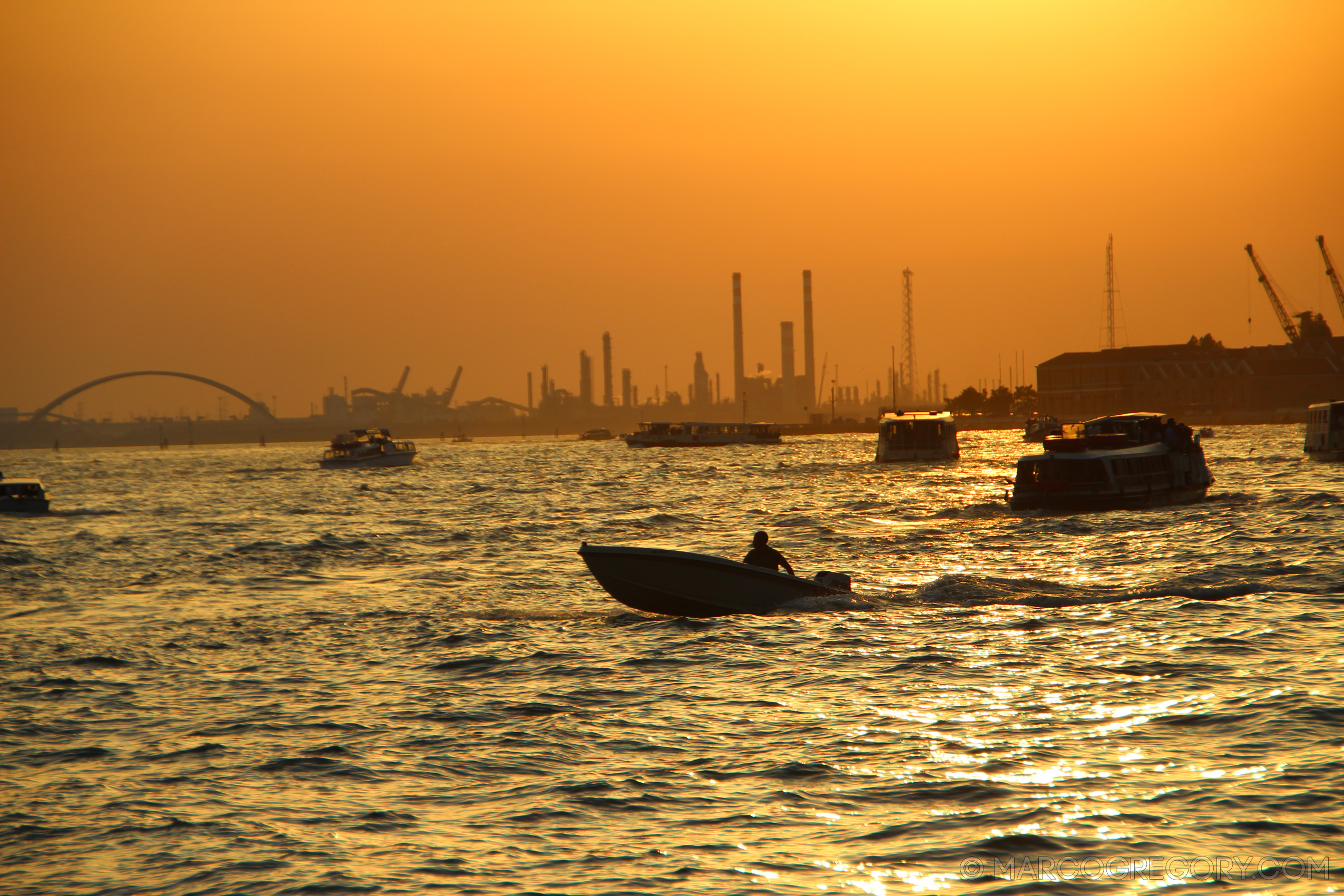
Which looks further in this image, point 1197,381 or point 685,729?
point 1197,381

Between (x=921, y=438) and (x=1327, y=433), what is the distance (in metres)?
26.9

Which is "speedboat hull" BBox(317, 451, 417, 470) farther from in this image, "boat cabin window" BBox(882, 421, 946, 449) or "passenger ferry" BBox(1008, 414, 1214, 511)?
"passenger ferry" BBox(1008, 414, 1214, 511)

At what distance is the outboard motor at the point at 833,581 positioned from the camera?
824 inches

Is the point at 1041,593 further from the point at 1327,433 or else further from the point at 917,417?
the point at 917,417

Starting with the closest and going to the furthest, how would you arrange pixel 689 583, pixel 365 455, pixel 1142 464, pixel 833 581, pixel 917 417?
1. pixel 689 583
2. pixel 833 581
3. pixel 1142 464
4. pixel 917 417
5. pixel 365 455

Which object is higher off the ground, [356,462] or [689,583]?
[356,462]

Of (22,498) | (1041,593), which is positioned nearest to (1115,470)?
(1041,593)

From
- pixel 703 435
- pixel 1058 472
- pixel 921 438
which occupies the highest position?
pixel 703 435

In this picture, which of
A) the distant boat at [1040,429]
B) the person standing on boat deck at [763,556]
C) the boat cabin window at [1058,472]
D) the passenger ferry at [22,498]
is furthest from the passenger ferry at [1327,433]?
the passenger ferry at [22,498]

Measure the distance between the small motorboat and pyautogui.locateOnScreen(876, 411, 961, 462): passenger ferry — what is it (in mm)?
65286

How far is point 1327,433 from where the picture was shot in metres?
67.3

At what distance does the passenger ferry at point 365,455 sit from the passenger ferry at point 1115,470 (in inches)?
3383

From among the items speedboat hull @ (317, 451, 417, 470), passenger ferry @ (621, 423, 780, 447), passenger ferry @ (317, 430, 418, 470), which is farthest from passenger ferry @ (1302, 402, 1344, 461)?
passenger ferry @ (621, 423, 780, 447)

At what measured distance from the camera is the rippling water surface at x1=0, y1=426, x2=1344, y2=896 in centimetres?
859
